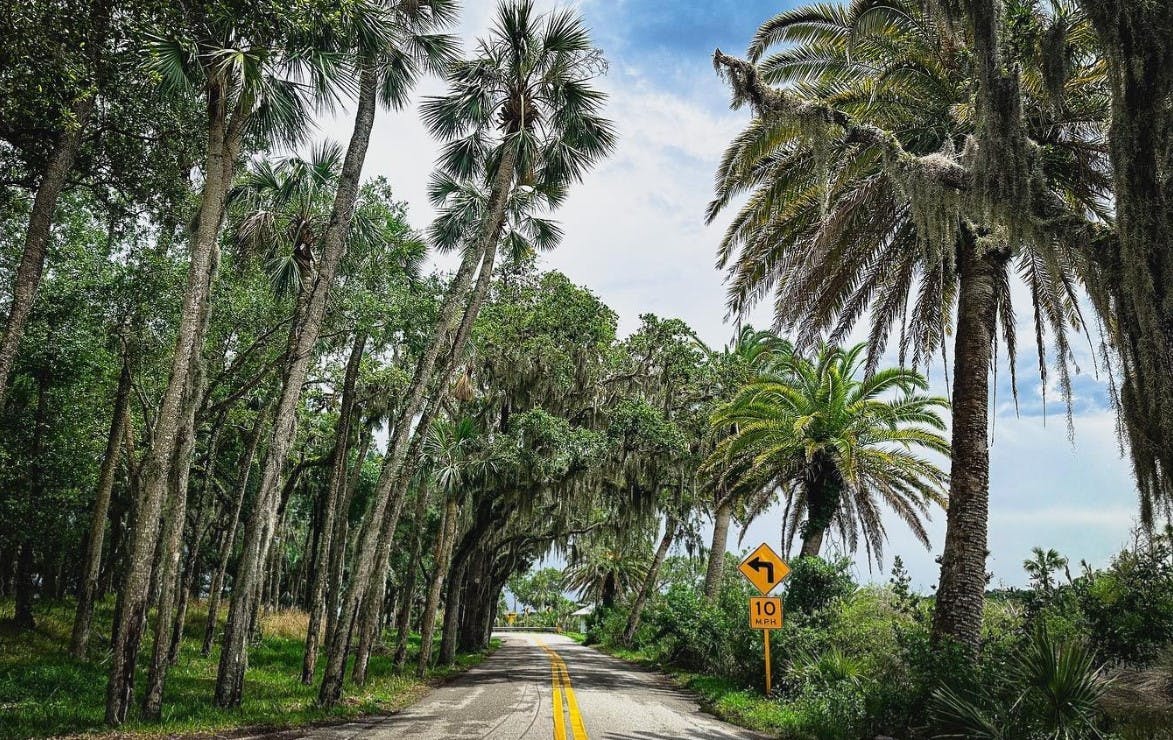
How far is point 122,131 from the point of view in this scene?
11.9m

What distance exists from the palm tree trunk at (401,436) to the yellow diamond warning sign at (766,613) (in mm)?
7262

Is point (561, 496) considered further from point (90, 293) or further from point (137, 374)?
point (90, 293)

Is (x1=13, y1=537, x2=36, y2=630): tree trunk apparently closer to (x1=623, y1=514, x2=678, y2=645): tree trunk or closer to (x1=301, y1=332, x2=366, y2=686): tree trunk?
(x1=301, y1=332, x2=366, y2=686): tree trunk

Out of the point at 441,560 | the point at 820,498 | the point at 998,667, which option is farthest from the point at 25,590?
the point at 998,667

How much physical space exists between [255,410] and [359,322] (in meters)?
10.0

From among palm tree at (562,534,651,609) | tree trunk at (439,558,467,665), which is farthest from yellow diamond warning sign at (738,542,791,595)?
palm tree at (562,534,651,609)

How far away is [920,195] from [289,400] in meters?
10.1

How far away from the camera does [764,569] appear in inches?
525

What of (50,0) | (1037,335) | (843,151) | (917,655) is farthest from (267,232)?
(1037,335)

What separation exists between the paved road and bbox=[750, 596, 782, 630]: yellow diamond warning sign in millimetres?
1938

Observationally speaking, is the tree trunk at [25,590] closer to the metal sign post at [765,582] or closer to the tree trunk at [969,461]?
the metal sign post at [765,582]

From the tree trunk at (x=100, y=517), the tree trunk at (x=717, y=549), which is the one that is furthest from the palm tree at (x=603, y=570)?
the tree trunk at (x=100, y=517)

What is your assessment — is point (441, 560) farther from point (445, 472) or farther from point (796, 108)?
point (796, 108)

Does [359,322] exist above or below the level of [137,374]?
above
